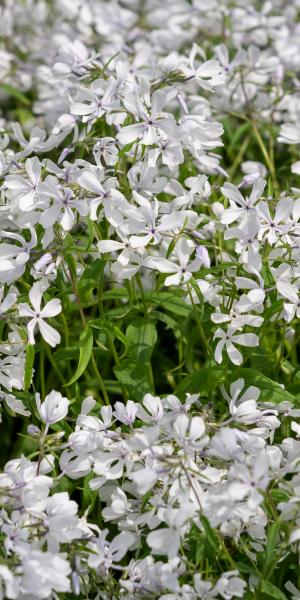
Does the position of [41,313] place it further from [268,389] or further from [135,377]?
[268,389]

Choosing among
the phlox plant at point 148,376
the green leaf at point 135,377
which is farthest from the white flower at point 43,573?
the green leaf at point 135,377

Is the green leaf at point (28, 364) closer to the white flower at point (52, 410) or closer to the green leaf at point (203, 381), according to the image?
the white flower at point (52, 410)

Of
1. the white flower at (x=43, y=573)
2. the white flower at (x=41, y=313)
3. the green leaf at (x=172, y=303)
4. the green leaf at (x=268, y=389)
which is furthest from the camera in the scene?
the green leaf at (x=172, y=303)

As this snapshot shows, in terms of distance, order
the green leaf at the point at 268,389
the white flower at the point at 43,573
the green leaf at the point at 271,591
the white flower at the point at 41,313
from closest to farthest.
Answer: the white flower at the point at 43,573, the green leaf at the point at 271,591, the white flower at the point at 41,313, the green leaf at the point at 268,389

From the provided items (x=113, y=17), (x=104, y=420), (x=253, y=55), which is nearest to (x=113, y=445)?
(x=104, y=420)

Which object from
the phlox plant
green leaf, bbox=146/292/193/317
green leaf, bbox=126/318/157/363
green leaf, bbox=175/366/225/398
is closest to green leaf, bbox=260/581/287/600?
the phlox plant

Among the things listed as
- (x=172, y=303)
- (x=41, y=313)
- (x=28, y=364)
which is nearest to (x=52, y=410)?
(x=28, y=364)
